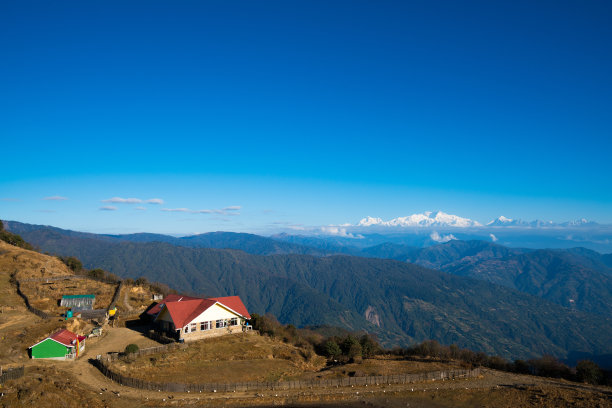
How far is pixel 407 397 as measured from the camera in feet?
116

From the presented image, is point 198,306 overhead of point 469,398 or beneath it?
overhead

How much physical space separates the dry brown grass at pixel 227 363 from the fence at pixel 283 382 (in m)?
2.02

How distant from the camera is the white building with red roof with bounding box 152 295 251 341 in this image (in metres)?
51.7

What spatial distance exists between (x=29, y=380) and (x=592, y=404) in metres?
49.2

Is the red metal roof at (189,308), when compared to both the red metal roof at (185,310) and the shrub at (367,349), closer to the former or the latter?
the red metal roof at (185,310)

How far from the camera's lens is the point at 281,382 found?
121 feet

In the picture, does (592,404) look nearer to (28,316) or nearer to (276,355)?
(276,355)

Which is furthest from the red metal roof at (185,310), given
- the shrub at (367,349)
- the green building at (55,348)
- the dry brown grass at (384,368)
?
the shrub at (367,349)

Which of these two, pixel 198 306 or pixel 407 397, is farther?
pixel 198 306

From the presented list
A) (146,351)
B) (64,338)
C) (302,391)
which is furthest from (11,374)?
(302,391)

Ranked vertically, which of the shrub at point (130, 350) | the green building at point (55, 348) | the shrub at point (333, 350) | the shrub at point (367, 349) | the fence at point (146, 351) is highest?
the green building at point (55, 348)

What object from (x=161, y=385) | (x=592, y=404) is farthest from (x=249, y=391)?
(x=592, y=404)

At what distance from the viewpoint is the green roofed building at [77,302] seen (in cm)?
6225

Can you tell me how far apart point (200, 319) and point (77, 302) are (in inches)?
999
